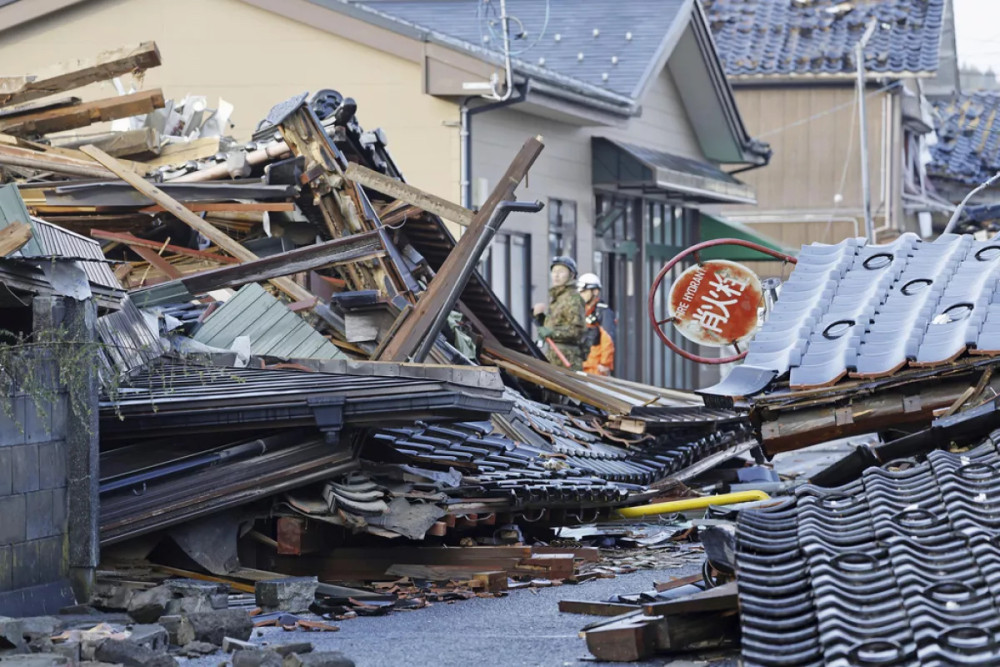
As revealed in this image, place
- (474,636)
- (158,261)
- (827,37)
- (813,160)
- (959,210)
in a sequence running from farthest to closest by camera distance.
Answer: (813,160) < (827,37) < (158,261) < (959,210) < (474,636)

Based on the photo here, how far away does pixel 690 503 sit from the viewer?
610 inches

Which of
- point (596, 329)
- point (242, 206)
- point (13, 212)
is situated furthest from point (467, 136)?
point (13, 212)

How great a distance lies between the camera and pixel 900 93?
35.9 meters

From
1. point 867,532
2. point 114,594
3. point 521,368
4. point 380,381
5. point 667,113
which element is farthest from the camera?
point 667,113

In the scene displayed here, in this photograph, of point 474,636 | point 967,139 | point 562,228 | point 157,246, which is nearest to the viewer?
point 474,636

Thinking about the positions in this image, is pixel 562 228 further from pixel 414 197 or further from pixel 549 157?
pixel 414 197

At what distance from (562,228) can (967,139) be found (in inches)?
841

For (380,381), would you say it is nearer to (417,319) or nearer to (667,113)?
(417,319)

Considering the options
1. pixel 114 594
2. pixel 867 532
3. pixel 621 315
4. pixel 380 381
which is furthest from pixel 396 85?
pixel 867 532

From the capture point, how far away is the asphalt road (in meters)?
8.87

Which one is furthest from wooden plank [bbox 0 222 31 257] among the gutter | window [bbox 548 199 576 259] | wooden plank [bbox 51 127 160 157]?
window [bbox 548 199 576 259]

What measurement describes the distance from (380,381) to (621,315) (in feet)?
54.7

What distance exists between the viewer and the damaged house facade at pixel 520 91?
21234 millimetres

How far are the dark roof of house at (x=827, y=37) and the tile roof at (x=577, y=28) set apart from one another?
30.7ft
